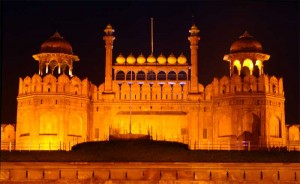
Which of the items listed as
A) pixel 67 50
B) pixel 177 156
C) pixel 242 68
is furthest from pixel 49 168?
pixel 242 68

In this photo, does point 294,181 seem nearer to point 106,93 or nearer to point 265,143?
point 265,143

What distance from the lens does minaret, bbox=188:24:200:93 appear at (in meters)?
49.3

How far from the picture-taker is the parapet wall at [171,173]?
3806cm

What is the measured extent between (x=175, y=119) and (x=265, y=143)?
6.14 m

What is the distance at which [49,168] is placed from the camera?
38.3 metres

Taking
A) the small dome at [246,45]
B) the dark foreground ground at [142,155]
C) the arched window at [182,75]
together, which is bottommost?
the dark foreground ground at [142,155]

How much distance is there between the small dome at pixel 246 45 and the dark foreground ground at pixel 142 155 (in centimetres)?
1065

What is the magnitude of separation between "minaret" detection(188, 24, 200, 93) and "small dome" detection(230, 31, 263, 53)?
7.87 ft

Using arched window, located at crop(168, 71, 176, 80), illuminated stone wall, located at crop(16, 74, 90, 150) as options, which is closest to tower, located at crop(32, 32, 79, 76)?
illuminated stone wall, located at crop(16, 74, 90, 150)

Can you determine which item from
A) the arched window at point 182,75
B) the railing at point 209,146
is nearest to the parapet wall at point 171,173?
the railing at point 209,146

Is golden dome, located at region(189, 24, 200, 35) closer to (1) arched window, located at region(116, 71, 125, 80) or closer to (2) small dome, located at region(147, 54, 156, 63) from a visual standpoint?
(2) small dome, located at region(147, 54, 156, 63)

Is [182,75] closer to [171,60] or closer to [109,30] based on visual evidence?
[171,60]

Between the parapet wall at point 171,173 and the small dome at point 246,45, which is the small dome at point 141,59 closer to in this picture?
the small dome at point 246,45

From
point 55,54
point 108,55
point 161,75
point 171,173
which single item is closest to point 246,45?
point 161,75
